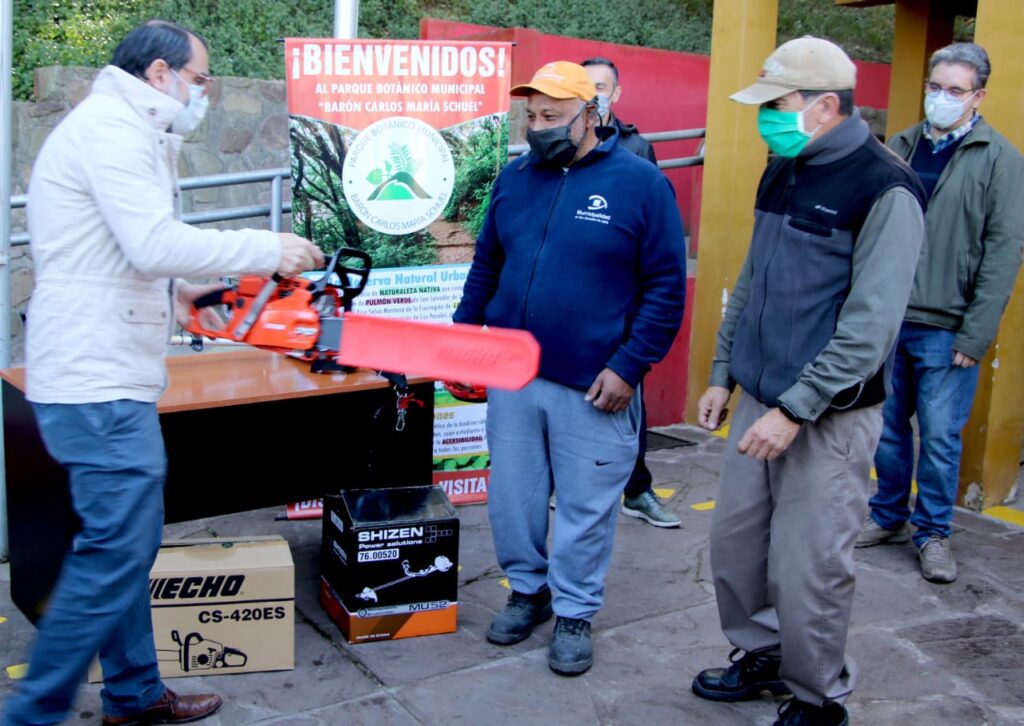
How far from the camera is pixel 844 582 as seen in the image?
9.77ft

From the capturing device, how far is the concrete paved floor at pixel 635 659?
10.9 feet

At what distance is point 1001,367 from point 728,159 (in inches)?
80.1

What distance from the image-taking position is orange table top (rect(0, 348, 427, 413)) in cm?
363

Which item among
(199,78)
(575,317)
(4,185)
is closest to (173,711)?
(575,317)

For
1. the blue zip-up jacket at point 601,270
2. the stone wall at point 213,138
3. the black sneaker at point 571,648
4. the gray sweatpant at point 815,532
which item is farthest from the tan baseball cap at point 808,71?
the stone wall at point 213,138

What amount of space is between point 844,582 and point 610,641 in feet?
3.55

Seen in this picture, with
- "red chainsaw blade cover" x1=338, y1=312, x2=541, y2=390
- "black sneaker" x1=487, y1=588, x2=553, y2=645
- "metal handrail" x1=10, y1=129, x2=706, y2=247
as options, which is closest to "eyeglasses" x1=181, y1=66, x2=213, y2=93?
"red chainsaw blade cover" x1=338, y1=312, x2=541, y2=390

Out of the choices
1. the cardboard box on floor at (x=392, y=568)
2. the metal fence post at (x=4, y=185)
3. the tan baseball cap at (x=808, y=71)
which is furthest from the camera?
the metal fence post at (x=4, y=185)

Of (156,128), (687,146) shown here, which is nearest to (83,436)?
(156,128)

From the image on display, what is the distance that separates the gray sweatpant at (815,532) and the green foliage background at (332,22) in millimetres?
6615

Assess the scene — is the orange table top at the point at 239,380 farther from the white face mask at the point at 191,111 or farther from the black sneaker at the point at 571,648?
the black sneaker at the point at 571,648

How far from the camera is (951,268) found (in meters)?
4.45

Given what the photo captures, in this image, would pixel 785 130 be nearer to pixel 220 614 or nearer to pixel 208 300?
pixel 208 300

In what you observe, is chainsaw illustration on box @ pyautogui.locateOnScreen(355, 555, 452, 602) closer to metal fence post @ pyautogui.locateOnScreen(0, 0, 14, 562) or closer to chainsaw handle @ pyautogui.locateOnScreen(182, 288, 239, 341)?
chainsaw handle @ pyautogui.locateOnScreen(182, 288, 239, 341)
